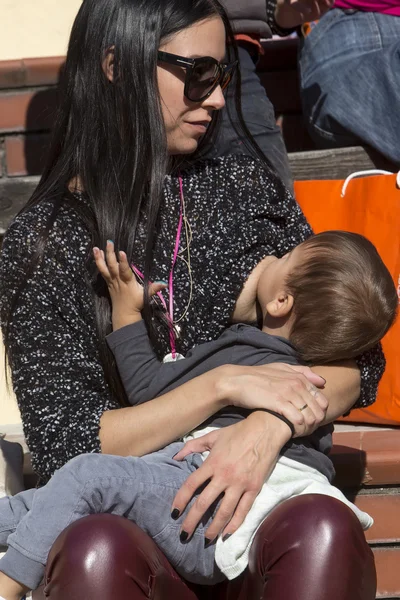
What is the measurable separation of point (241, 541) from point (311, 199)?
1698mm

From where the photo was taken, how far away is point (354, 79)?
3.54m

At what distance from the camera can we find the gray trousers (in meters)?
1.90

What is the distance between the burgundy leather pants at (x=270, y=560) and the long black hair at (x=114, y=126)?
52 cm

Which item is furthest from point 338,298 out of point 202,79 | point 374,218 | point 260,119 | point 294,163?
point 294,163

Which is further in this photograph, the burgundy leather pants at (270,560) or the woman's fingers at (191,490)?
the woman's fingers at (191,490)

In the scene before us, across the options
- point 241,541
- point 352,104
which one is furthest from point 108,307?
point 352,104

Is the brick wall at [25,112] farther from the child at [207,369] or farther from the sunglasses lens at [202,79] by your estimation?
the child at [207,369]

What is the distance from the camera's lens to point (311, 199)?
3.41 m

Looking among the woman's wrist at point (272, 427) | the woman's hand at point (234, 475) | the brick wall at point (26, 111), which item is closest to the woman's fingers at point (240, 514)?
the woman's hand at point (234, 475)

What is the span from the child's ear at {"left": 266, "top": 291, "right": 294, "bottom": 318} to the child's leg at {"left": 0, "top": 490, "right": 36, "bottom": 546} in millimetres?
706

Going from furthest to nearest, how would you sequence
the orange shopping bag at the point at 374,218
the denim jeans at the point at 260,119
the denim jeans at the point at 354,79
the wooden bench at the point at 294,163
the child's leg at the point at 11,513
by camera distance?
the denim jeans at the point at 354,79
the denim jeans at the point at 260,119
the orange shopping bag at the point at 374,218
the wooden bench at the point at 294,163
the child's leg at the point at 11,513

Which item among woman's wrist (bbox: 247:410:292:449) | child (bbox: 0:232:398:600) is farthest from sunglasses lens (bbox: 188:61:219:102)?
woman's wrist (bbox: 247:410:292:449)

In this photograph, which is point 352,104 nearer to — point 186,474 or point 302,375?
point 302,375

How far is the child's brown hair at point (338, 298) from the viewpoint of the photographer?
2.19m
